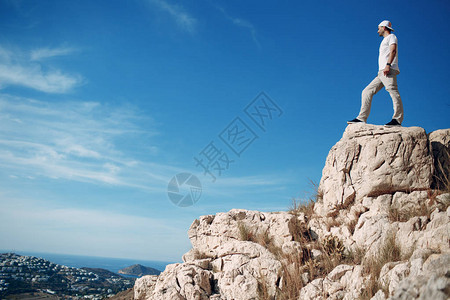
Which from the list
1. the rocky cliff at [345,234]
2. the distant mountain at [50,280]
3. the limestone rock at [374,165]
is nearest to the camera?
the rocky cliff at [345,234]

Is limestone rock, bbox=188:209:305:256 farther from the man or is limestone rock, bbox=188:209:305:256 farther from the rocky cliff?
the man

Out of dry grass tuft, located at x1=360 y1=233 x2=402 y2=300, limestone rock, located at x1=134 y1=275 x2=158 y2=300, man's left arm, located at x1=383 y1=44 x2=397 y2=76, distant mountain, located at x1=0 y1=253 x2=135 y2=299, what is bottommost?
distant mountain, located at x1=0 y1=253 x2=135 y2=299

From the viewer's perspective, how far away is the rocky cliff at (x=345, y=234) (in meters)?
6.96

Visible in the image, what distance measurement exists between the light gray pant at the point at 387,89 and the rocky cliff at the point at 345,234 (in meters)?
0.56

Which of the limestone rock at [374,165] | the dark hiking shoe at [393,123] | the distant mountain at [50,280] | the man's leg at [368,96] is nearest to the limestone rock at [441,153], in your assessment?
the limestone rock at [374,165]

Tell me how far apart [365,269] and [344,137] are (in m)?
4.70

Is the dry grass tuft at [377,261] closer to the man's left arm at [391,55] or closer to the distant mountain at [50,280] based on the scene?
the man's left arm at [391,55]

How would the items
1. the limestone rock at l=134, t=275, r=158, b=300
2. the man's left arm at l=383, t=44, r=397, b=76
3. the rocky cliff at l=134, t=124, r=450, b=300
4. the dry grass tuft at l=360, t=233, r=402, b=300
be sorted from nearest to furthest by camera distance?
the dry grass tuft at l=360, t=233, r=402, b=300
the rocky cliff at l=134, t=124, r=450, b=300
the man's left arm at l=383, t=44, r=397, b=76
the limestone rock at l=134, t=275, r=158, b=300

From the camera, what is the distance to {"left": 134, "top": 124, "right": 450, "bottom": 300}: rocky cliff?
22.8ft

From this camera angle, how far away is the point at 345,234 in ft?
28.8

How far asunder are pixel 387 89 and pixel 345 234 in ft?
14.9

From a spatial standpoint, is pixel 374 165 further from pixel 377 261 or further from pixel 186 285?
pixel 186 285

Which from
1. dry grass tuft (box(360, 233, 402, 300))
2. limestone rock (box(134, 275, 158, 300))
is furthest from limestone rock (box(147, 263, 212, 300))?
dry grass tuft (box(360, 233, 402, 300))

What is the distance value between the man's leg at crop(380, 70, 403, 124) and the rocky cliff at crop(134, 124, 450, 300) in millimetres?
557
